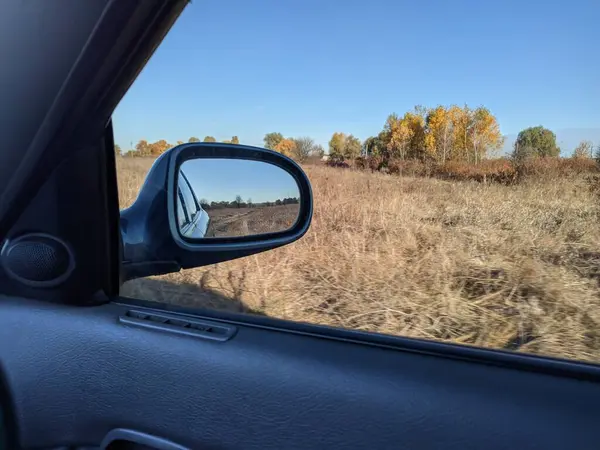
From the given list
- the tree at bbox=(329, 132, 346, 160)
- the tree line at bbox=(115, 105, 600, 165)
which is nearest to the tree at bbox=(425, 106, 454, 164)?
the tree line at bbox=(115, 105, 600, 165)

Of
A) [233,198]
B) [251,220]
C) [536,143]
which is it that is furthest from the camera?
[233,198]

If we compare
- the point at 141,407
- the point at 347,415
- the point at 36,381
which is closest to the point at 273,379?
the point at 347,415

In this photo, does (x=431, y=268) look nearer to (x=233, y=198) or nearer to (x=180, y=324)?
(x=233, y=198)

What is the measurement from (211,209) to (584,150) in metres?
1.43

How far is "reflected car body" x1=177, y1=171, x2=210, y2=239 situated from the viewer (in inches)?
Answer: 72.8

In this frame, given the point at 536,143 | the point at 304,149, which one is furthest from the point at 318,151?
the point at 536,143

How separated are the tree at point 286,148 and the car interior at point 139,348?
612 millimetres

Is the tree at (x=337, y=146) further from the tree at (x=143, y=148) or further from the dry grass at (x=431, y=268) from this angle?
the tree at (x=143, y=148)

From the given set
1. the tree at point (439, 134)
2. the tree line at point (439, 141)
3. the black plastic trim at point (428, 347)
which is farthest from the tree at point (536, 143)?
the black plastic trim at point (428, 347)

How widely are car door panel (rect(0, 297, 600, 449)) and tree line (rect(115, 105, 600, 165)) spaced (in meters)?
0.64

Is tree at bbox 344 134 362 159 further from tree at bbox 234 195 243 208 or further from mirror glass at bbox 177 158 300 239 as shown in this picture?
tree at bbox 234 195 243 208

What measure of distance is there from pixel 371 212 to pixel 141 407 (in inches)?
76.6

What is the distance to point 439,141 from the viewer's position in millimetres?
1862

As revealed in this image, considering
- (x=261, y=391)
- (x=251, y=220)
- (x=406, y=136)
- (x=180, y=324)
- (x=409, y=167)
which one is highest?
(x=406, y=136)
